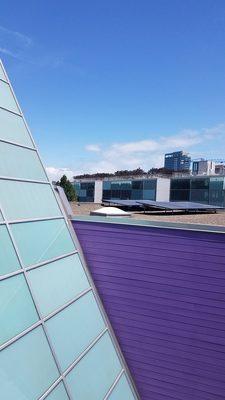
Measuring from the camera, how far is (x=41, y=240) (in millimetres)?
7816

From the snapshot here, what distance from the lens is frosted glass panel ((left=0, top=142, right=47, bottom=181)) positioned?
25.7 feet

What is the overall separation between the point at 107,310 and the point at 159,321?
1.52 meters

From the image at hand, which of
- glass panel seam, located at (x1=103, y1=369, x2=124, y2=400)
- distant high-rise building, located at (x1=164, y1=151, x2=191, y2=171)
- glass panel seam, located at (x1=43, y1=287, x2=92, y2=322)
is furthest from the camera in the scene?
distant high-rise building, located at (x1=164, y1=151, x2=191, y2=171)

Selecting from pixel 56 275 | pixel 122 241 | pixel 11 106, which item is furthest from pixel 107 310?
pixel 11 106

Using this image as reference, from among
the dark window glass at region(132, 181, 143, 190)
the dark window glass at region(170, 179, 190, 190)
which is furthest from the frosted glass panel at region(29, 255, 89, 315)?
the dark window glass at region(132, 181, 143, 190)

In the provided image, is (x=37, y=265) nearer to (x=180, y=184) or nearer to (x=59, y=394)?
(x=59, y=394)

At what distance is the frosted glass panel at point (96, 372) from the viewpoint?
266 inches

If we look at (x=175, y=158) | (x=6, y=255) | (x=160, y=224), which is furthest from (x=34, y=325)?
(x=175, y=158)

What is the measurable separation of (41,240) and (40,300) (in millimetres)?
1550

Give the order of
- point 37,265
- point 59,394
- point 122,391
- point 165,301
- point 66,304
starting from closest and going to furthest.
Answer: point 59,394 < point 37,265 < point 66,304 < point 122,391 < point 165,301

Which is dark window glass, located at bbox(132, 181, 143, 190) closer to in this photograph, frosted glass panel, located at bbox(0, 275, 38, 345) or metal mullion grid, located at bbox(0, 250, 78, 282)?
metal mullion grid, located at bbox(0, 250, 78, 282)

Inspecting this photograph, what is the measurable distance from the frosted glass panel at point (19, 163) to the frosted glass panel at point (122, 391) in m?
5.64

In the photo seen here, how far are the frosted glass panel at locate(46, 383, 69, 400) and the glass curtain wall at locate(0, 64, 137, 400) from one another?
0.05 feet

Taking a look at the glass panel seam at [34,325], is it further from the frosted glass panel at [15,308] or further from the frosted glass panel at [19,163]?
the frosted glass panel at [19,163]
